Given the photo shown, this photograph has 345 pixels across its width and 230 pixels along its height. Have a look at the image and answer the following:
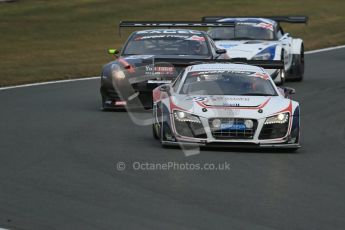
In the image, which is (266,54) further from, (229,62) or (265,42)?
(229,62)

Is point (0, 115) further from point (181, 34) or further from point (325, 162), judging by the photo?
point (325, 162)

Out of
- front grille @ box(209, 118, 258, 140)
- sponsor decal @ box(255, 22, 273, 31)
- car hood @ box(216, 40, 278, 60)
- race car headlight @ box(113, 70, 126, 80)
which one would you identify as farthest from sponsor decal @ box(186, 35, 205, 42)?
front grille @ box(209, 118, 258, 140)

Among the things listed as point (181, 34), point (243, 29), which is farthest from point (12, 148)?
point (243, 29)

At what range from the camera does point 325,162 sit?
458 inches

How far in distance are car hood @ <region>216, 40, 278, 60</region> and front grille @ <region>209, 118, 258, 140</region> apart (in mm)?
8107

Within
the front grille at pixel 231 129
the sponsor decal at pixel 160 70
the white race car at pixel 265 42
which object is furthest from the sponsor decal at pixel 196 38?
the front grille at pixel 231 129

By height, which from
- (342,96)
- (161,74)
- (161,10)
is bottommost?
(161,10)

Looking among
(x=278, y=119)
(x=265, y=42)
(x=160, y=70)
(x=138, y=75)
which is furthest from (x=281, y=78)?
(x=278, y=119)

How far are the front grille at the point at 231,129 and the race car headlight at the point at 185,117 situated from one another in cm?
18

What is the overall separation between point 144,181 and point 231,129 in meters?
2.42

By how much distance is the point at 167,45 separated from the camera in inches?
692

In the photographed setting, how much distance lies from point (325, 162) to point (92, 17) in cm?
2660

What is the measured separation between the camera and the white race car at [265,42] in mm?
20750

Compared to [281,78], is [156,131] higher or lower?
higher
